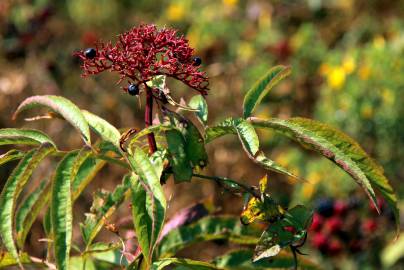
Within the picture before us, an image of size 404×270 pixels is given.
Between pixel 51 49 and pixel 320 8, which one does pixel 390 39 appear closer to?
pixel 320 8

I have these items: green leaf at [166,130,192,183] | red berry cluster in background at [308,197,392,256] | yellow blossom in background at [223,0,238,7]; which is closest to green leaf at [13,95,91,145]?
green leaf at [166,130,192,183]

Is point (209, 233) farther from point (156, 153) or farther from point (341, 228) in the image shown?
point (341, 228)

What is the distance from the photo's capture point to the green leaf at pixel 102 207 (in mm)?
1248

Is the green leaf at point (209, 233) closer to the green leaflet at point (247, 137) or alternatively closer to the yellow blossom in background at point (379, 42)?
the green leaflet at point (247, 137)

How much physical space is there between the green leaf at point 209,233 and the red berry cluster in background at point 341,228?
1.59 meters

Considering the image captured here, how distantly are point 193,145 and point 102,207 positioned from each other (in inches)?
9.2

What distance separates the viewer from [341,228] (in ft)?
9.79

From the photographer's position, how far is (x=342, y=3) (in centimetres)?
485

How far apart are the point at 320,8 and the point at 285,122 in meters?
3.91

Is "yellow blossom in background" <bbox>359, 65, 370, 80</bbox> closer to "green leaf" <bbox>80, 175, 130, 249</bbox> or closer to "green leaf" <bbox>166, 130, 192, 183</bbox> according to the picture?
"green leaf" <bbox>80, 175, 130, 249</bbox>

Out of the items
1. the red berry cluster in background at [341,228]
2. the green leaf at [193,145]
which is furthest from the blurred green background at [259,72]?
the green leaf at [193,145]

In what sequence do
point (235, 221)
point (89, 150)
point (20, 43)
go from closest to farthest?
point (89, 150)
point (235, 221)
point (20, 43)

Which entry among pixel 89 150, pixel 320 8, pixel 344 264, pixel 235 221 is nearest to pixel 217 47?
pixel 320 8

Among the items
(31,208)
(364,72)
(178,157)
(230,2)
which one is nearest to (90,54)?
(178,157)
